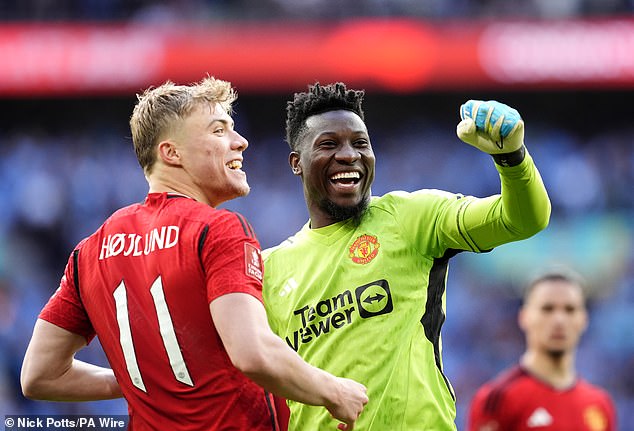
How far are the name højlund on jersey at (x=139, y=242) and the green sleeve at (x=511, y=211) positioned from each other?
1.14 metres

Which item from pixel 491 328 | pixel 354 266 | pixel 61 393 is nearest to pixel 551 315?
pixel 354 266

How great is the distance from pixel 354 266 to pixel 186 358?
0.99 metres

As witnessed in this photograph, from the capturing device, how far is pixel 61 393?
3.62 m

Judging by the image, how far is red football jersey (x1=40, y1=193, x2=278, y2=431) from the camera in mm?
3168

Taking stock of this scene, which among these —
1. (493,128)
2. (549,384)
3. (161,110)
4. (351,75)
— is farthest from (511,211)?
(351,75)

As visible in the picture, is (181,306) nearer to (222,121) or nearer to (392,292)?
(222,121)

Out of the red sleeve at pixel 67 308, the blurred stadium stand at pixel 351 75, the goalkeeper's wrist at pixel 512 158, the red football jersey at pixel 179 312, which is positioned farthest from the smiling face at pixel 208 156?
the blurred stadium stand at pixel 351 75

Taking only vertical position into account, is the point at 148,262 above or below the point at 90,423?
above

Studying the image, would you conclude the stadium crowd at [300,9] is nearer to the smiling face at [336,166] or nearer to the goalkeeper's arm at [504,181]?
the smiling face at [336,166]

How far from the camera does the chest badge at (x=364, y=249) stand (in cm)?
395

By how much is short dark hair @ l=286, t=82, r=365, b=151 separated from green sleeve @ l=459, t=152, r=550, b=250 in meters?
0.88

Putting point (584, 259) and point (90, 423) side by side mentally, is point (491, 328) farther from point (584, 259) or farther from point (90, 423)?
point (90, 423)

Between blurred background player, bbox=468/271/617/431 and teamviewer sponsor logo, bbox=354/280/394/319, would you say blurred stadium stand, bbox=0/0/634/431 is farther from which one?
teamviewer sponsor logo, bbox=354/280/394/319

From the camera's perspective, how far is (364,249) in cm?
399
